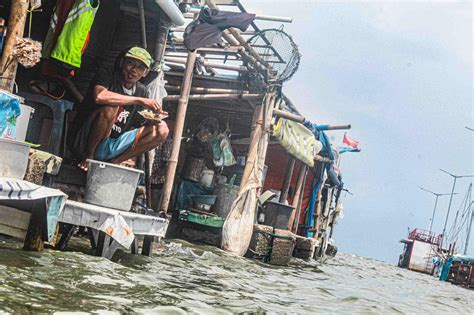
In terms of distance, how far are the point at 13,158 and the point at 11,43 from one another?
53.7 inches

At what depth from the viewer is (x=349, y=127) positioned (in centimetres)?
1330

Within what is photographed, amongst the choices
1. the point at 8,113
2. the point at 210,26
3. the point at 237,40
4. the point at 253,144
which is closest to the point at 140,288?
the point at 8,113

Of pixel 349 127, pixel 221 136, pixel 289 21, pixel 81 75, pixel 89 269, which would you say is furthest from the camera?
pixel 349 127

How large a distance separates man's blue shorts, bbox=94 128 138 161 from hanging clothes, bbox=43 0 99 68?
109 centimetres

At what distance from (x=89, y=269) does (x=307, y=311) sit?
1994mm

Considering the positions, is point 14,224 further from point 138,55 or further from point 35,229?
point 138,55

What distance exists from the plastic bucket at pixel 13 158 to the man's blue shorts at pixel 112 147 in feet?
5.86

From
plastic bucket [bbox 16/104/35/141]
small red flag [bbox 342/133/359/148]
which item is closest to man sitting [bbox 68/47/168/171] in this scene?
plastic bucket [bbox 16/104/35/141]

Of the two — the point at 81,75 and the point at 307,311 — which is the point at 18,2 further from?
the point at 307,311

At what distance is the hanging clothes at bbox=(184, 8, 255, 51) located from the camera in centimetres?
841

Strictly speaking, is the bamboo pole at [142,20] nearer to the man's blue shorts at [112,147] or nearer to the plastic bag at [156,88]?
the plastic bag at [156,88]

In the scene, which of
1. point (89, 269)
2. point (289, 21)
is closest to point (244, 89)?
point (289, 21)

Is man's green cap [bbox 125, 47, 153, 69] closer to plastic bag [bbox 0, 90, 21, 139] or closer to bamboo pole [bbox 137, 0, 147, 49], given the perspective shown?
bamboo pole [bbox 137, 0, 147, 49]

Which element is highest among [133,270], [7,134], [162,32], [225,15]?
[225,15]
